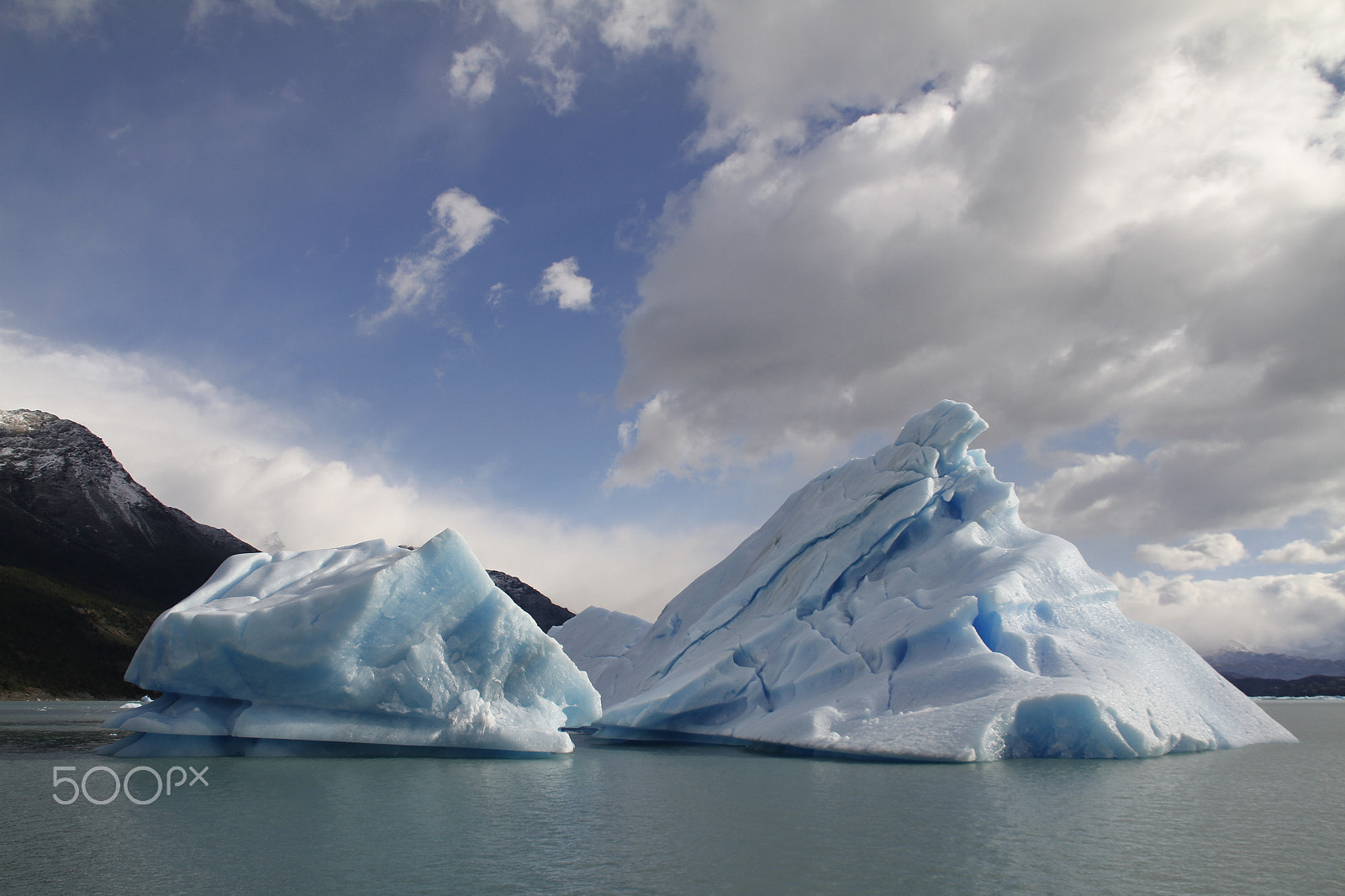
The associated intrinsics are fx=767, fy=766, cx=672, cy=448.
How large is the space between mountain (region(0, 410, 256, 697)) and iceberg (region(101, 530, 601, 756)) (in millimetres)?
46150

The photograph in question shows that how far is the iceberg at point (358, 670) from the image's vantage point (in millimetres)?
9328

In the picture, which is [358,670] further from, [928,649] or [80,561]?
[80,561]

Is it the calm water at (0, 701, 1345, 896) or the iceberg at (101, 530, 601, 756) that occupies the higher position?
the iceberg at (101, 530, 601, 756)

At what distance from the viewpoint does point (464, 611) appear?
10.2m

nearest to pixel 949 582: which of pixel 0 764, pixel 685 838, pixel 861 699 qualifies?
pixel 861 699

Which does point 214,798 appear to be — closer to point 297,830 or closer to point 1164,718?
point 297,830

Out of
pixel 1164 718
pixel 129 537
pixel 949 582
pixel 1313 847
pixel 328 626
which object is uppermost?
pixel 129 537

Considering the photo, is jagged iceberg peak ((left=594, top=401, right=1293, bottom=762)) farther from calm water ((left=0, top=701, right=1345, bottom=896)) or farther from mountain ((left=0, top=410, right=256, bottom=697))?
mountain ((left=0, top=410, right=256, bottom=697))

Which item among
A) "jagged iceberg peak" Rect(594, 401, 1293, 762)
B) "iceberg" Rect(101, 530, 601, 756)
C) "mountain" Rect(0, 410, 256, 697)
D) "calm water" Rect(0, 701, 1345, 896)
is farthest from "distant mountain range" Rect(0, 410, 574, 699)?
"calm water" Rect(0, 701, 1345, 896)

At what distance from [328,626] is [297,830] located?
160 inches

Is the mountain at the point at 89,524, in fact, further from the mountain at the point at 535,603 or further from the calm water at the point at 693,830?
the calm water at the point at 693,830

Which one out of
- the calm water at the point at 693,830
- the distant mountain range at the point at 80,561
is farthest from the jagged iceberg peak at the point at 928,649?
the distant mountain range at the point at 80,561

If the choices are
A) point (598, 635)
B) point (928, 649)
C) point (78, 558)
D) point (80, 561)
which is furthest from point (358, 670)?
point (78, 558)

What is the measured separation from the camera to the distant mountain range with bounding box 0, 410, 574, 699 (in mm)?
47094
